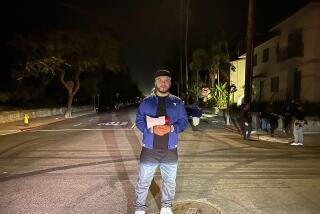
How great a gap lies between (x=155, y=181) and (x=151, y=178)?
2.75 meters

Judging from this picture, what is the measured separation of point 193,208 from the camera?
630 centimetres

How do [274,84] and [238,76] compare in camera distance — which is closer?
[274,84]

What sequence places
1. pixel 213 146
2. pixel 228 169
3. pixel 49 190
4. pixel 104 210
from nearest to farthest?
pixel 104 210
pixel 49 190
pixel 228 169
pixel 213 146

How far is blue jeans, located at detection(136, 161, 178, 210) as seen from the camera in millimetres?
5543

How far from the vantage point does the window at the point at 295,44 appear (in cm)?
2836

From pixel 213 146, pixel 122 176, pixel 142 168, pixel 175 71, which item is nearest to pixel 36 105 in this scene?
pixel 213 146

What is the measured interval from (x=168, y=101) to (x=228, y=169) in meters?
4.76

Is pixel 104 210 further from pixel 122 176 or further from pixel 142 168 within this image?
pixel 122 176

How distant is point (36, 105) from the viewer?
44281mm

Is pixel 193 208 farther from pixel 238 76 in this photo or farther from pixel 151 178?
pixel 238 76

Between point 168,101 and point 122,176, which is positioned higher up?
point 168,101

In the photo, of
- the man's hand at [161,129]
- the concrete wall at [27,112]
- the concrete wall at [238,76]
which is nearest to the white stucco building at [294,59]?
the concrete wall at [238,76]

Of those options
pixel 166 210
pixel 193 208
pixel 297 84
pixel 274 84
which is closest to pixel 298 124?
pixel 193 208

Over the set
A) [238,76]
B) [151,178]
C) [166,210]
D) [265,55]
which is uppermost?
[265,55]
